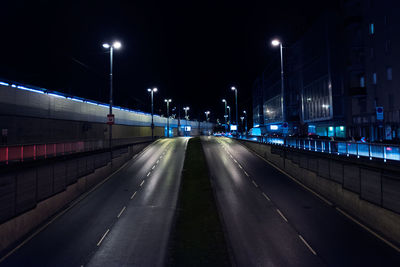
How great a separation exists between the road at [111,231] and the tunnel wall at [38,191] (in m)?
0.87

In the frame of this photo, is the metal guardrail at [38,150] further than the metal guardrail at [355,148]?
No

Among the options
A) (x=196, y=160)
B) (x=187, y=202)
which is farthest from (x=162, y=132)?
(x=187, y=202)

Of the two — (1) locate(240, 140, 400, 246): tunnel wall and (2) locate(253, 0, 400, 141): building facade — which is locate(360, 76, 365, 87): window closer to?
(2) locate(253, 0, 400, 141): building facade

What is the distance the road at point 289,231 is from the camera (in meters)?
11.2

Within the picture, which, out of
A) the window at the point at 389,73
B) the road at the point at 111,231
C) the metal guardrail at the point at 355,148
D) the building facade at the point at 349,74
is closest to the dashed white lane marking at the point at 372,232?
the metal guardrail at the point at 355,148

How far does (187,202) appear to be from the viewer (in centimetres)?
1883

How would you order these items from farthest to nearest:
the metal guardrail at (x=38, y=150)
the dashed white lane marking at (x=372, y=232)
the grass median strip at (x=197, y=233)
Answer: the metal guardrail at (x=38, y=150)
the dashed white lane marking at (x=372, y=232)
the grass median strip at (x=197, y=233)

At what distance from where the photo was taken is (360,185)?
52.0ft

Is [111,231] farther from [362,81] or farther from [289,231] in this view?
[362,81]

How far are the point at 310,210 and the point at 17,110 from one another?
86.3 feet

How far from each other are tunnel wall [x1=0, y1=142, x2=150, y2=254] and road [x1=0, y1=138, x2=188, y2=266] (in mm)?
870

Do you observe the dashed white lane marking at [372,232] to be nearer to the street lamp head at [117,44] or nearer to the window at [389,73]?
the street lamp head at [117,44]

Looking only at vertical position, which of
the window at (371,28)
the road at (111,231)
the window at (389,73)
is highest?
the window at (371,28)

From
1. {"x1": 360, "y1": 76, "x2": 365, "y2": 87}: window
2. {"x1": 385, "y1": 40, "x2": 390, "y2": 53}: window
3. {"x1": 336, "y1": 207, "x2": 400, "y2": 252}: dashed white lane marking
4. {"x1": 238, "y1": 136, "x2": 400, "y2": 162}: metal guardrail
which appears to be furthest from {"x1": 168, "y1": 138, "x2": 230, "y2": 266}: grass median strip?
{"x1": 360, "y1": 76, "x2": 365, "y2": 87}: window
